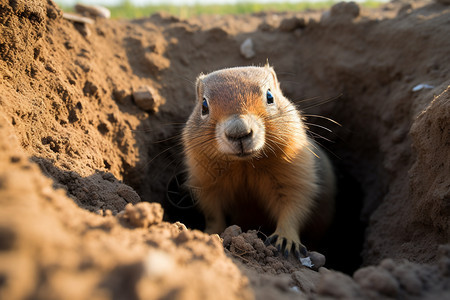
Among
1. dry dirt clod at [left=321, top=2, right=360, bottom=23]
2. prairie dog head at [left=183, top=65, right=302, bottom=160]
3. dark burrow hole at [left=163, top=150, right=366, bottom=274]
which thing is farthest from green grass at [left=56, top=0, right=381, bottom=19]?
prairie dog head at [left=183, top=65, right=302, bottom=160]

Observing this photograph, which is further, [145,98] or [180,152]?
[180,152]

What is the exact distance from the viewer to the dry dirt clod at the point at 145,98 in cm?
550

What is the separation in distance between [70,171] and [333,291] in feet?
8.43

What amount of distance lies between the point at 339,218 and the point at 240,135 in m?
3.89

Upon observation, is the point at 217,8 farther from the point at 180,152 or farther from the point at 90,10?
the point at 180,152

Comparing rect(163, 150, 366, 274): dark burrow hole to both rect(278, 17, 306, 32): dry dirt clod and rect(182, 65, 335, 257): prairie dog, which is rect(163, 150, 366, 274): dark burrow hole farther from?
rect(278, 17, 306, 32): dry dirt clod

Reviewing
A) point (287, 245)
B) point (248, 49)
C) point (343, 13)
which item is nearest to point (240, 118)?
point (287, 245)

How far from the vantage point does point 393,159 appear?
509 cm

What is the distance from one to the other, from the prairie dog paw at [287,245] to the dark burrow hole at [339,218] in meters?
1.63

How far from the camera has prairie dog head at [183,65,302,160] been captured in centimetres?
364

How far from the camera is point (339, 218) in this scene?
6633 millimetres

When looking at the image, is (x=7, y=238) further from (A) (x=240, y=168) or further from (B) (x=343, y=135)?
(B) (x=343, y=135)

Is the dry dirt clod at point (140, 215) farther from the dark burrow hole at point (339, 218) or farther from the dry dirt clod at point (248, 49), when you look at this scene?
the dry dirt clod at point (248, 49)

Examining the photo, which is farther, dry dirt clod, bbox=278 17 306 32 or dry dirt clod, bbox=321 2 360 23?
dry dirt clod, bbox=278 17 306 32
